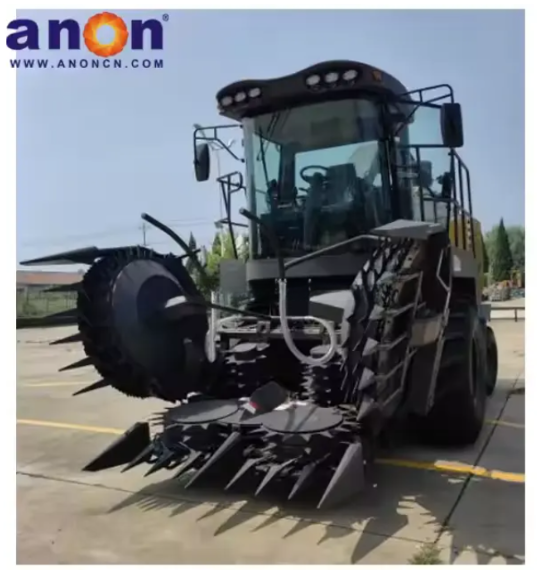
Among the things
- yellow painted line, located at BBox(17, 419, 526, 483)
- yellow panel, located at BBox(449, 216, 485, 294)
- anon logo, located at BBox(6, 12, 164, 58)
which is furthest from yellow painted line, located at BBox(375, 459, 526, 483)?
anon logo, located at BBox(6, 12, 164, 58)

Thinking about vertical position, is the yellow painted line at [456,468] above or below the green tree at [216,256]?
below

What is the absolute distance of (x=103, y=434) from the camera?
485cm

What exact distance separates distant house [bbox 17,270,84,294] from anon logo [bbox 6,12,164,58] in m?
1.18

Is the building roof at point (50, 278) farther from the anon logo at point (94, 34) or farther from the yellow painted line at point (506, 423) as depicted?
the yellow painted line at point (506, 423)

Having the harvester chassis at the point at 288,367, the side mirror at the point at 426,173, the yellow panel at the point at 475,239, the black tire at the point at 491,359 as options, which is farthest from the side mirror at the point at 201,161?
the black tire at the point at 491,359

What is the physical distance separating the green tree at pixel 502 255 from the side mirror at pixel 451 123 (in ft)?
1.85

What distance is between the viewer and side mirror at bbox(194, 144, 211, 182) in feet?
14.4

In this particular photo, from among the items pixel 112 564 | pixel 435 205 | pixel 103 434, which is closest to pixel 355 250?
pixel 435 205

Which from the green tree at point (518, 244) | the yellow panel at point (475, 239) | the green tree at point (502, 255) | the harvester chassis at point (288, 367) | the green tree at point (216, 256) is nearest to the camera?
the harvester chassis at point (288, 367)

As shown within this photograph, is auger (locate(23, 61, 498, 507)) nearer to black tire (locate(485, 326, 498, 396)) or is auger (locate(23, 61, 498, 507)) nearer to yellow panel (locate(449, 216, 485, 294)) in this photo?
yellow panel (locate(449, 216, 485, 294))

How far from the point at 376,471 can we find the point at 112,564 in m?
1.65

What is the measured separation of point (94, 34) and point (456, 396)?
3125mm

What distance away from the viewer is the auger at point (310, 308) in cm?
306

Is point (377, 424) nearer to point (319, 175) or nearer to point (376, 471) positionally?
point (376, 471)
